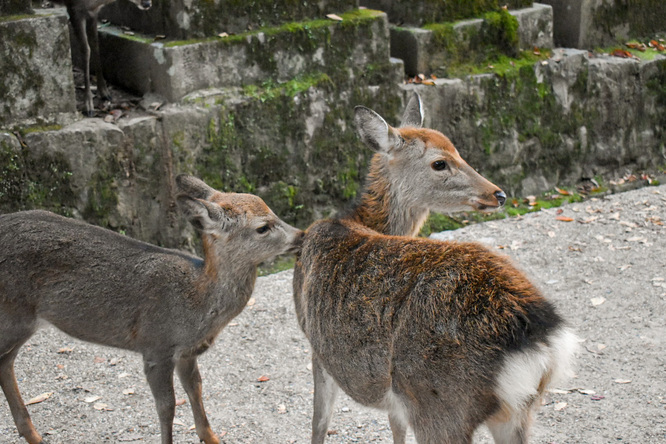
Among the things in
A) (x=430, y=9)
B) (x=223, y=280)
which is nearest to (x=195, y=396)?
(x=223, y=280)

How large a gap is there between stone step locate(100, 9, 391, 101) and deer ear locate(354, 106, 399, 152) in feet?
6.81

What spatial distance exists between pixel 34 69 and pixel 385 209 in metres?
2.94

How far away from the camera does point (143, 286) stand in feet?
15.4

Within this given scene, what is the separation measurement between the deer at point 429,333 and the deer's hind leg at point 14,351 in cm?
154

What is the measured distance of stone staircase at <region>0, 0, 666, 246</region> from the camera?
6.38 meters

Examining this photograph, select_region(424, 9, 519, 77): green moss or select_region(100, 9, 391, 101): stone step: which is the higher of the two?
select_region(100, 9, 391, 101): stone step

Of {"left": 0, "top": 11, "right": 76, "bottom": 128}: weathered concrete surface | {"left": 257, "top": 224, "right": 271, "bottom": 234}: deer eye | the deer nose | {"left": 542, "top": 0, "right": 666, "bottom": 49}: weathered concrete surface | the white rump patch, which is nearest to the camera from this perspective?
the white rump patch

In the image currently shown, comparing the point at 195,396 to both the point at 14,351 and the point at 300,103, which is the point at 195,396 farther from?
the point at 300,103

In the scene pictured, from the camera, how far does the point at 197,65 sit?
6.83m

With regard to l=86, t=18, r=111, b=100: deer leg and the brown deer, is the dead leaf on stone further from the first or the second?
l=86, t=18, r=111, b=100: deer leg

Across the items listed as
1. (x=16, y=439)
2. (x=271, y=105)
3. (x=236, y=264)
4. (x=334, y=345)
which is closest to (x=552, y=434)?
(x=334, y=345)

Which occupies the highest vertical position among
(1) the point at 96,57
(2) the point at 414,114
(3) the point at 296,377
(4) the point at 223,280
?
(1) the point at 96,57

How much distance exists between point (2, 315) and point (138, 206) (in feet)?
7.35

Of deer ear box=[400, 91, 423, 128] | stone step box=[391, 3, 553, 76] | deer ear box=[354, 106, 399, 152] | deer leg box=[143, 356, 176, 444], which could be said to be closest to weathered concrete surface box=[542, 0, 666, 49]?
stone step box=[391, 3, 553, 76]
